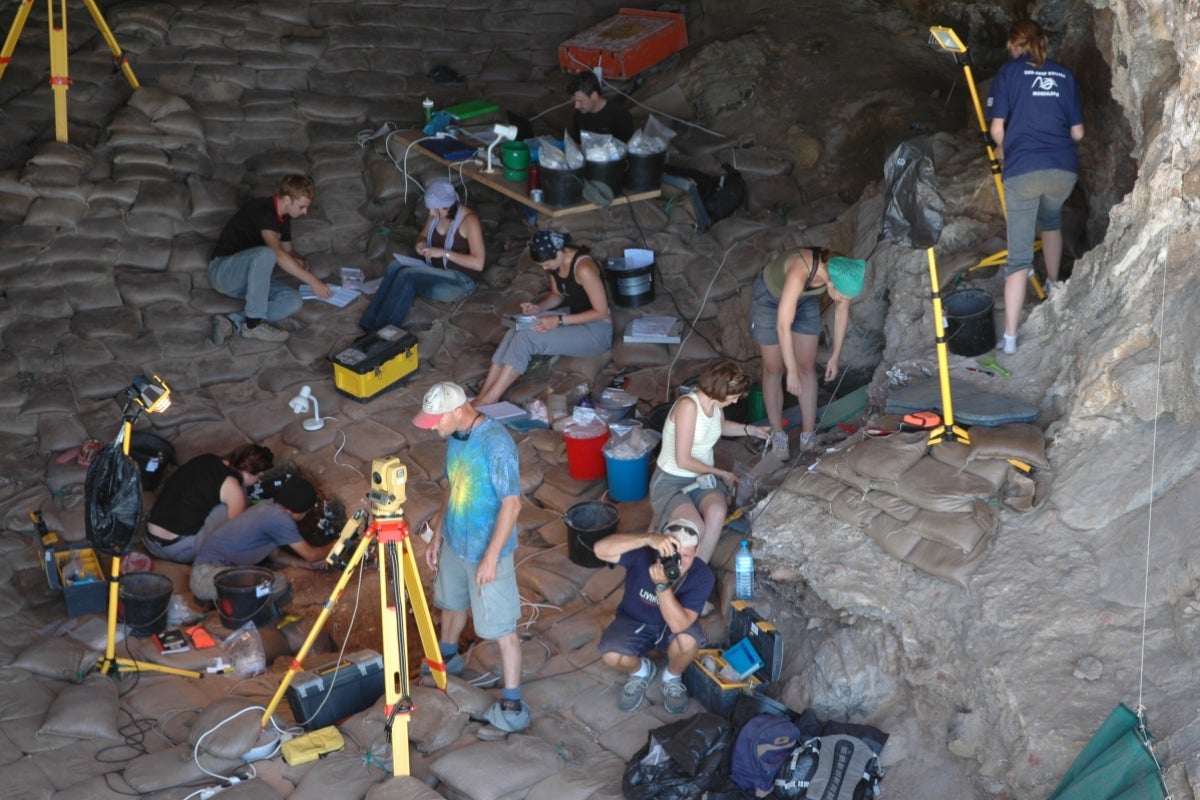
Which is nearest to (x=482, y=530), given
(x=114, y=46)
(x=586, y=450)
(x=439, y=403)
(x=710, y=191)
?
(x=439, y=403)

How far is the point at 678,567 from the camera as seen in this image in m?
5.38

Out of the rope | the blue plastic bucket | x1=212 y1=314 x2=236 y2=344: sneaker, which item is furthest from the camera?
x1=212 y1=314 x2=236 y2=344: sneaker

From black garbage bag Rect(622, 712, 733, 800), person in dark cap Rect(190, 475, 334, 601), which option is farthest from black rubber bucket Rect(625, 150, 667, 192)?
black garbage bag Rect(622, 712, 733, 800)

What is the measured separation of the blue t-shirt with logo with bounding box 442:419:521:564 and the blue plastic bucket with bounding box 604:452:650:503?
1.56 m

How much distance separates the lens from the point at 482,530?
5.42m

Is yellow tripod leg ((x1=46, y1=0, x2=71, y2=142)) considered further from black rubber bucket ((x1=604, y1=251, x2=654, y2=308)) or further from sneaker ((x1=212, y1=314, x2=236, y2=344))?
black rubber bucket ((x1=604, y1=251, x2=654, y2=308))

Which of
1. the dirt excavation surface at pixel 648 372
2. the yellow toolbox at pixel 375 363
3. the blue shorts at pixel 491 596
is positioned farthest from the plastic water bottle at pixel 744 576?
the yellow toolbox at pixel 375 363

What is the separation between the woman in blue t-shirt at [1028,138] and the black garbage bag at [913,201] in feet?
3.05

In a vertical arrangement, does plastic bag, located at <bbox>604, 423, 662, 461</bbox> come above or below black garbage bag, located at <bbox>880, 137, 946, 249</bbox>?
below

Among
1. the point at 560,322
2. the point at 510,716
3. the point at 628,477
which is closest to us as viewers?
the point at 510,716

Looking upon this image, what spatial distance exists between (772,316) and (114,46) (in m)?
5.42

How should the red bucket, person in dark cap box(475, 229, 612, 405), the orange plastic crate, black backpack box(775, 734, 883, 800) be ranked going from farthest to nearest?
1. the orange plastic crate
2. person in dark cap box(475, 229, 612, 405)
3. the red bucket
4. black backpack box(775, 734, 883, 800)

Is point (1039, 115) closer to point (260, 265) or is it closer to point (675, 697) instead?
point (675, 697)

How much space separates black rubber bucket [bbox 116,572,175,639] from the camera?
6.38 metres
